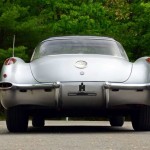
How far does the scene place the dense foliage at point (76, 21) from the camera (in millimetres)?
37438

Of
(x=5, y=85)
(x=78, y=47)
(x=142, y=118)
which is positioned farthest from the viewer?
(x=78, y=47)

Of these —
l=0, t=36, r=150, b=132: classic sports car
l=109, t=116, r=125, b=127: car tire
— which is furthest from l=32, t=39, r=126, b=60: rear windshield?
l=109, t=116, r=125, b=127: car tire

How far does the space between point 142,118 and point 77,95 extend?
114 cm

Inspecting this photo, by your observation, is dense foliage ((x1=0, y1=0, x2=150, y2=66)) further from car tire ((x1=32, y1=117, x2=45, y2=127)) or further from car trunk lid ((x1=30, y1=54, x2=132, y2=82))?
car trunk lid ((x1=30, y1=54, x2=132, y2=82))

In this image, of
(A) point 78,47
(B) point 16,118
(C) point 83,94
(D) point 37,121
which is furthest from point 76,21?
(C) point 83,94

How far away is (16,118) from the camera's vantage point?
9523mm

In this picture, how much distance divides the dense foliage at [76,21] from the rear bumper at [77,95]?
2746 cm

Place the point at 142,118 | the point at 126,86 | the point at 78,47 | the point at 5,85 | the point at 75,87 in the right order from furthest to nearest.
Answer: the point at 78,47, the point at 142,118, the point at 5,85, the point at 126,86, the point at 75,87

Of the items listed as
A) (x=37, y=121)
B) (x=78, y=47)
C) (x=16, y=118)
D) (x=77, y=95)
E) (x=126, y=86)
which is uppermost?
(x=78, y=47)

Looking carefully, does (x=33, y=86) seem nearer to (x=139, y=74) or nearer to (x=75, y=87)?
(x=75, y=87)

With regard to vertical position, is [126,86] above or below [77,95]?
above

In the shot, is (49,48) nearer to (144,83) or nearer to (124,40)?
(144,83)
